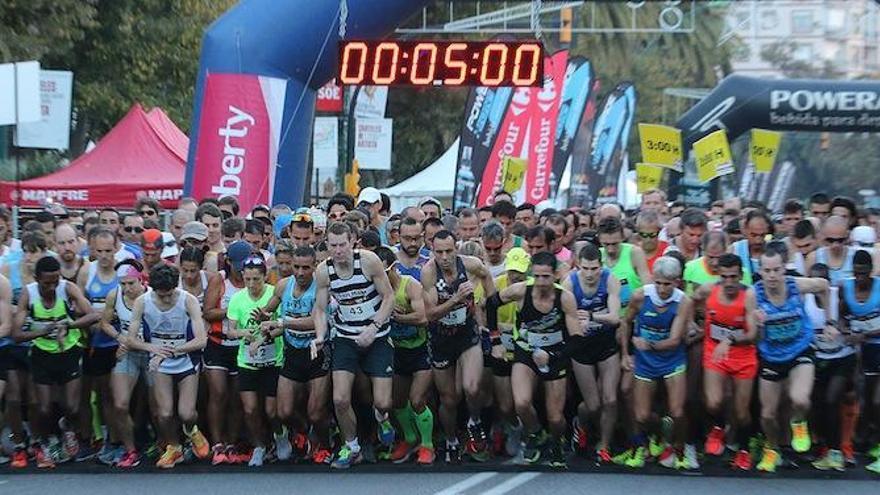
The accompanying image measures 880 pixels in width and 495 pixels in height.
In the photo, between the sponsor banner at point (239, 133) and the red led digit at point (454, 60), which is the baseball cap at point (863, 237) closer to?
the red led digit at point (454, 60)

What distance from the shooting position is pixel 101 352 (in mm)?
12625

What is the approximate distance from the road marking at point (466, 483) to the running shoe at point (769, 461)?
203 cm

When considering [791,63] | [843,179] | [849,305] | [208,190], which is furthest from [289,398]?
[791,63]

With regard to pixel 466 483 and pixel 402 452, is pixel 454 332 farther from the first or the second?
pixel 466 483

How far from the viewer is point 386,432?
12.4 m

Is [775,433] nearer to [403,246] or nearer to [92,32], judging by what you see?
[403,246]

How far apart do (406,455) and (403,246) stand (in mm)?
1651

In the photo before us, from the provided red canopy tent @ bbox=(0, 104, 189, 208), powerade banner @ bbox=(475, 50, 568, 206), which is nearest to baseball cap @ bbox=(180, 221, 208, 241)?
red canopy tent @ bbox=(0, 104, 189, 208)

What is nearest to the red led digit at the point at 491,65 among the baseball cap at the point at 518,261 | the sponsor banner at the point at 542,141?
the baseball cap at the point at 518,261

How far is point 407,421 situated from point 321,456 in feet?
2.41

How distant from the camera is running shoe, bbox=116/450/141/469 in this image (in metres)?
12.3

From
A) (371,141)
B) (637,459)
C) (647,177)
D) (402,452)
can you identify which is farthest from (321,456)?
(371,141)

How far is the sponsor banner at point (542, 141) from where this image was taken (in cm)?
2534

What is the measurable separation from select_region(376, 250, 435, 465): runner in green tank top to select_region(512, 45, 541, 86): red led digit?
5.11 m
